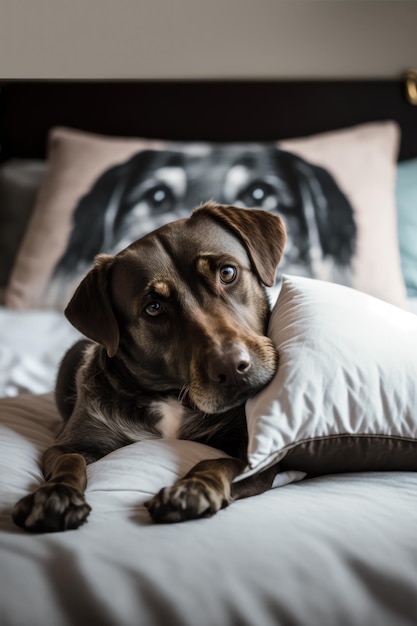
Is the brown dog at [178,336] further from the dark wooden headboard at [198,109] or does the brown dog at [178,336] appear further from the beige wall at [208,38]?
the beige wall at [208,38]

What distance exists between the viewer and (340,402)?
1.62m

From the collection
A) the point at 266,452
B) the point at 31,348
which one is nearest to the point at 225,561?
the point at 266,452

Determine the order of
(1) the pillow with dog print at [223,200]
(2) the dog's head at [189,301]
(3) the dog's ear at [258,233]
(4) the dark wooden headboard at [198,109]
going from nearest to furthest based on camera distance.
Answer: (2) the dog's head at [189,301] → (3) the dog's ear at [258,233] → (1) the pillow with dog print at [223,200] → (4) the dark wooden headboard at [198,109]

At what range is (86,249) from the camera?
345 cm

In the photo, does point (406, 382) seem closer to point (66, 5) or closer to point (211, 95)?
point (211, 95)

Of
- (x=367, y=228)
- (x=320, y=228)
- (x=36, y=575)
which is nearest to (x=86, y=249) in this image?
(x=320, y=228)

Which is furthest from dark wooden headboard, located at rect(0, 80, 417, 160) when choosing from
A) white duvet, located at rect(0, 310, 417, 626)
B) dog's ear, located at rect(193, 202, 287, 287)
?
white duvet, located at rect(0, 310, 417, 626)

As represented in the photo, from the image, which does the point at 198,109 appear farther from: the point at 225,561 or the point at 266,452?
the point at 225,561

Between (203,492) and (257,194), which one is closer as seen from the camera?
(203,492)

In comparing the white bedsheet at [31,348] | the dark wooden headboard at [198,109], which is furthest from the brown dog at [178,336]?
the dark wooden headboard at [198,109]

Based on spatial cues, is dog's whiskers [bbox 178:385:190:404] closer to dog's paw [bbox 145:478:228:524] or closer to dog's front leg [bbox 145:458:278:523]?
dog's front leg [bbox 145:458:278:523]

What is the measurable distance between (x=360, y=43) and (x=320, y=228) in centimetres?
A: 177

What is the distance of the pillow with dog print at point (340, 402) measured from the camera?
1594mm

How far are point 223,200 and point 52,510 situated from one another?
2295mm
